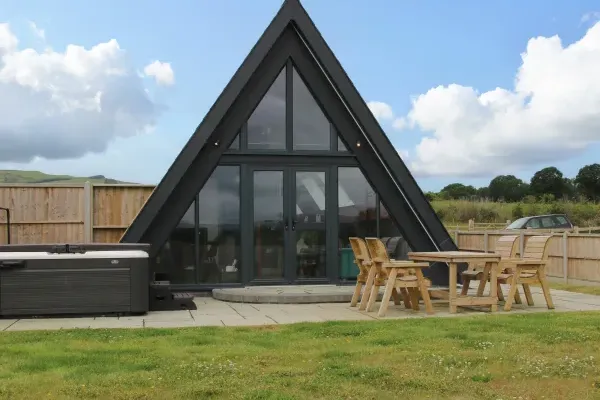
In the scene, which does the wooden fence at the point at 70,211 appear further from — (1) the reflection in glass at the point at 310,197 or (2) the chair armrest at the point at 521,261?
(2) the chair armrest at the point at 521,261

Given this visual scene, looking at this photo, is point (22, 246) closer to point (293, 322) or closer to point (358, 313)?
point (293, 322)

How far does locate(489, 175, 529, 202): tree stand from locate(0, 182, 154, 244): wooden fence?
168 ft

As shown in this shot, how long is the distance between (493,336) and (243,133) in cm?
641

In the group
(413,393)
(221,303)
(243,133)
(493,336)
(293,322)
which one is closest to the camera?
(413,393)

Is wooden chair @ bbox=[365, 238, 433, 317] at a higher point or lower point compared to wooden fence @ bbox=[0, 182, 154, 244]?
lower

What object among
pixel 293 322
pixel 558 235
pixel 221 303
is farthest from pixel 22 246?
pixel 558 235

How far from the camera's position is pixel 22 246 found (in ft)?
29.3

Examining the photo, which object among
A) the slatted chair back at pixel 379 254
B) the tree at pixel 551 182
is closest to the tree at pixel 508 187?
the tree at pixel 551 182

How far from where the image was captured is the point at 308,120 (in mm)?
12117

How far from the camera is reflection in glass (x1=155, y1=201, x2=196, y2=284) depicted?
1152 cm

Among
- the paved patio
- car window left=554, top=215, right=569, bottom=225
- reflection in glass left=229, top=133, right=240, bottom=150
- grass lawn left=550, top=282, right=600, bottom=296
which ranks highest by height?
reflection in glass left=229, top=133, right=240, bottom=150

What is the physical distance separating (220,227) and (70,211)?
2.67 metres

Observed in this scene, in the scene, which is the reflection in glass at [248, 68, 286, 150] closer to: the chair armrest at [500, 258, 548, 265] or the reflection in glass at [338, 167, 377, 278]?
the reflection in glass at [338, 167, 377, 278]

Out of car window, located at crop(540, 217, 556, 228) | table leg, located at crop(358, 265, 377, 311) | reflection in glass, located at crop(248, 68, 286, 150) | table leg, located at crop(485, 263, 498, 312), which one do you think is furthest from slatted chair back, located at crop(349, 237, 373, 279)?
car window, located at crop(540, 217, 556, 228)
